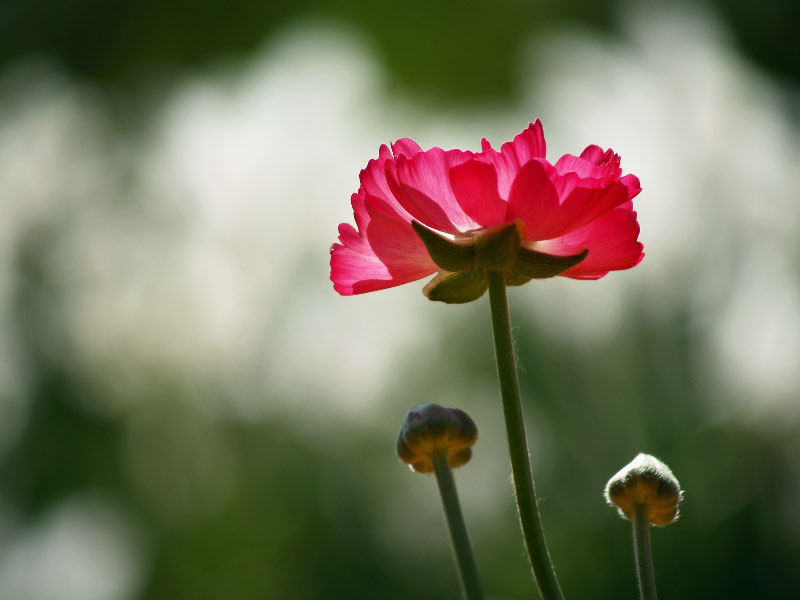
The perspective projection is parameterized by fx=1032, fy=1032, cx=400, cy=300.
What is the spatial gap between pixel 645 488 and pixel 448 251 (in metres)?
0.19

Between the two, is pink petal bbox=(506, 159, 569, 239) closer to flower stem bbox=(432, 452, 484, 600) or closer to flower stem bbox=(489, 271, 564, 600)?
flower stem bbox=(489, 271, 564, 600)

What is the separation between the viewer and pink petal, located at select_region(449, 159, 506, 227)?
64cm

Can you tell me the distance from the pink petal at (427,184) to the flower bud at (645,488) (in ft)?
0.63

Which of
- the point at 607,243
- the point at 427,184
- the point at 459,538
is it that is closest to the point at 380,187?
the point at 427,184

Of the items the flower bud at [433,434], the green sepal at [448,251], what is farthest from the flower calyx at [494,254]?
the flower bud at [433,434]

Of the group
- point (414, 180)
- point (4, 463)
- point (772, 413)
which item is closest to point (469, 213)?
point (414, 180)

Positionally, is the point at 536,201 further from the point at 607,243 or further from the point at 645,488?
the point at 645,488

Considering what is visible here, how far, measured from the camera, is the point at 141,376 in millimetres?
6473

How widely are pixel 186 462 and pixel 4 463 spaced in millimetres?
1089

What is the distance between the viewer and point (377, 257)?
0.68 meters

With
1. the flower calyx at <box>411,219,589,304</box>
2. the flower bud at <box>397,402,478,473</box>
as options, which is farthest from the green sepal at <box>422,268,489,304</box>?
the flower bud at <box>397,402,478,473</box>

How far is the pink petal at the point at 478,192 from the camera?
636mm

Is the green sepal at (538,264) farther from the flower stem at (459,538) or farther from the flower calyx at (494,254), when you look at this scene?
the flower stem at (459,538)

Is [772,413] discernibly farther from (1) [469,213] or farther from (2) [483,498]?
(1) [469,213]
